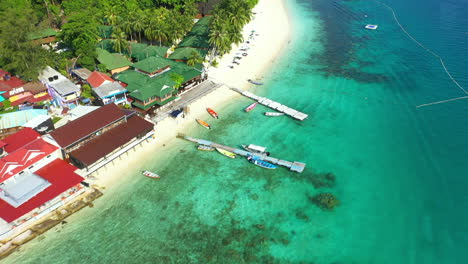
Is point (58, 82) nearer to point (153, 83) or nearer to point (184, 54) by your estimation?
point (153, 83)

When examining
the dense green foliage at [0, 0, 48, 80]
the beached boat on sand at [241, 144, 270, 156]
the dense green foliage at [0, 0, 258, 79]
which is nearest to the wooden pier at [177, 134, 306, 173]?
the beached boat on sand at [241, 144, 270, 156]

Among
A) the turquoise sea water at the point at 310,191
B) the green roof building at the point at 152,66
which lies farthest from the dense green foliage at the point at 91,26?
the turquoise sea water at the point at 310,191

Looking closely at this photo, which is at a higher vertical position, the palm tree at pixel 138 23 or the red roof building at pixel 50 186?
the palm tree at pixel 138 23

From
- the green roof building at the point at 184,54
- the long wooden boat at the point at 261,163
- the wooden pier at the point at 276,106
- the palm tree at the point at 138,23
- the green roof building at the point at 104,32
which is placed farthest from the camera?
the green roof building at the point at 104,32

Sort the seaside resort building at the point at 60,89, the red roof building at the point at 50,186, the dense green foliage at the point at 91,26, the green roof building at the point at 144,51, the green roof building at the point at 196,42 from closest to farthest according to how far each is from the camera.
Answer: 1. the red roof building at the point at 50,186
2. the seaside resort building at the point at 60,89
3. the dense green foliage at the point at 91,26
4. the green roof building at the point at 144,51
5. the green roof building at the point at 196,42

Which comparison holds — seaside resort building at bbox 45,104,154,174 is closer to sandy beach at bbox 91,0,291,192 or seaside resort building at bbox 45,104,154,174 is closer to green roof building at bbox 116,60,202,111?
sandy beach at bbox 91,0,291,192

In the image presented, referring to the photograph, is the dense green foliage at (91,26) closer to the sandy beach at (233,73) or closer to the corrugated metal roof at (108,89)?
the sandy beach at (233,73)

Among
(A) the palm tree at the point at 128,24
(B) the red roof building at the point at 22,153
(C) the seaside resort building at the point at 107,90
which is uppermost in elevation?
(A) the palm tree at the point at 128,24

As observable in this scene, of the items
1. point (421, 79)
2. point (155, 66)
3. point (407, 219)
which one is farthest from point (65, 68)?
point (421, 79)

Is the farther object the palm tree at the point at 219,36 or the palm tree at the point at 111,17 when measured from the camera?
the palm tree at the point at 111,17
